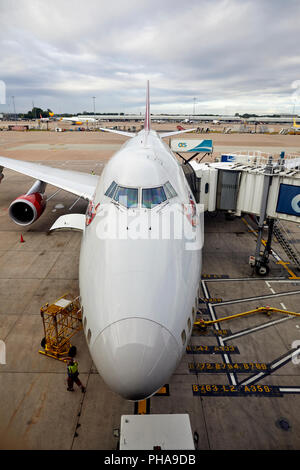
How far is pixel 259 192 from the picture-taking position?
51.1 feet

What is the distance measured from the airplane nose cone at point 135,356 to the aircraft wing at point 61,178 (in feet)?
43.1

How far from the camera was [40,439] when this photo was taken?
297 inches

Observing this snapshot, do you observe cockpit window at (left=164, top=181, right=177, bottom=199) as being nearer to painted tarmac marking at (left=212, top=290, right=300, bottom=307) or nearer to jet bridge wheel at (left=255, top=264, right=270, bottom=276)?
painted tarmac marking at (left=212, top=290, right=300, bottom=307)

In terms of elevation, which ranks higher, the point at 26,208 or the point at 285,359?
the point at 26,208

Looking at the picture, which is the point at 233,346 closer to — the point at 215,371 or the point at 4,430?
the point at 215,371

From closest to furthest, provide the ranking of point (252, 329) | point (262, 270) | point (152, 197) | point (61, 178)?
1. point (152, 197)
2. point (252, 329)
3. point (262, 270)
4. point (61, 178)

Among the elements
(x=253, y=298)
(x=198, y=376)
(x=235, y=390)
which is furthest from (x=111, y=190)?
(x=253, y=298)

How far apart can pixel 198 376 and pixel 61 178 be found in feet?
54.9

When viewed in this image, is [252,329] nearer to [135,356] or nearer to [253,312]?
[253,312]

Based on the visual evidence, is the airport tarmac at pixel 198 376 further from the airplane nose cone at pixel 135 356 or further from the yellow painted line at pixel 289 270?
the airplane nose cone at pixel 135 356

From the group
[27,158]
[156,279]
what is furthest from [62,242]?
[27,158]

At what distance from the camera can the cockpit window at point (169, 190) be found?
9299 mm

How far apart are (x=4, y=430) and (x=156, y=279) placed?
594 cm

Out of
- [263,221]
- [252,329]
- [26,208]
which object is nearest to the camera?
[252,329]
